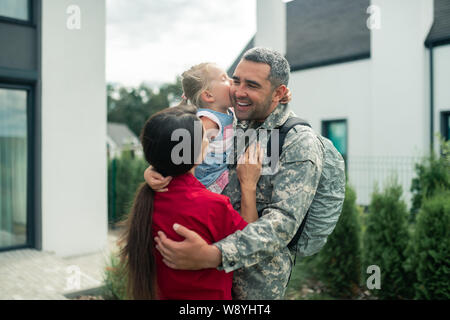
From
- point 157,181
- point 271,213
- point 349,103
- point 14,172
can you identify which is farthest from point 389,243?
point 349,103

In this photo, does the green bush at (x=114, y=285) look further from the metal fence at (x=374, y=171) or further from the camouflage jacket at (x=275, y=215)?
the metal fence at (x=374, y=171)

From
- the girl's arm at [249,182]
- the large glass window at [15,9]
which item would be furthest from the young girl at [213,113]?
the large glass window at [15,9]

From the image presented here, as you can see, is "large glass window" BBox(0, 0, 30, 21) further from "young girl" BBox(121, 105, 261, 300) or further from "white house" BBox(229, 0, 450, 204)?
"young girl" BBox(121, 105, 261, 300)

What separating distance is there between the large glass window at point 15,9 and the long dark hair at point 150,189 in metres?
5.78

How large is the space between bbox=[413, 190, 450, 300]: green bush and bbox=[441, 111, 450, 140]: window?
647 centimetres

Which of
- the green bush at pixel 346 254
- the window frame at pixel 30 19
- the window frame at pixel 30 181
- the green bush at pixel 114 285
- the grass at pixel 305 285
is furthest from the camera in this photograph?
the window frame at pixel 30 181

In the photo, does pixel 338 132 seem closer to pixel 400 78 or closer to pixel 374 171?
pixel 374 171

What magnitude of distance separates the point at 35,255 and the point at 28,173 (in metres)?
1.36

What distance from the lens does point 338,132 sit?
1228cm

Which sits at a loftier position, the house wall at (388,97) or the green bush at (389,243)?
the house wall at (388,97)

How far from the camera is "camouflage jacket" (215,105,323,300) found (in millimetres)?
1535

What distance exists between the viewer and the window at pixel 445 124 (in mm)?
10172

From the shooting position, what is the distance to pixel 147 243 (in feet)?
5.22
